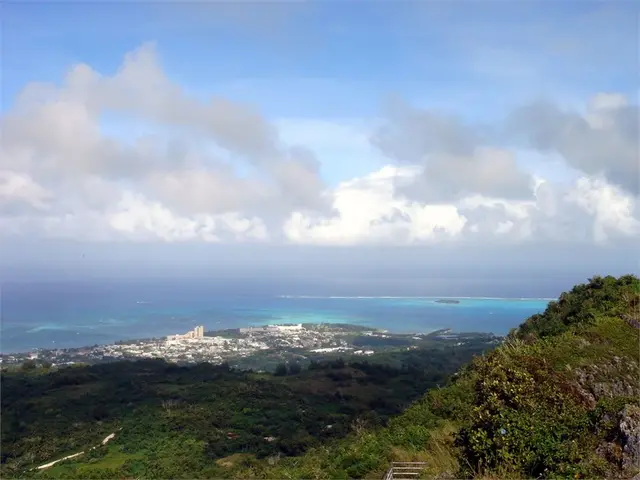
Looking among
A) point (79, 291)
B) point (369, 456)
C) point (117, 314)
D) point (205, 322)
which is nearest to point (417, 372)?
point (369, 456)

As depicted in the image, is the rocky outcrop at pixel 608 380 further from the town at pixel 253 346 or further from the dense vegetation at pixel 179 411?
the town at pixel 253 346

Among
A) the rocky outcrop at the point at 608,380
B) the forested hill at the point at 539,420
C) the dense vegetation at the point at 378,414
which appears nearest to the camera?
the forested hill at the point at 539,420

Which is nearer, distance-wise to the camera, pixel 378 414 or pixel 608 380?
pixel 608 380

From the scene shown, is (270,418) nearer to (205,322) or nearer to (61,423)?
(61,423)

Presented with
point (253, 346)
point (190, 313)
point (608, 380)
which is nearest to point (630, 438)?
point (608, 380)

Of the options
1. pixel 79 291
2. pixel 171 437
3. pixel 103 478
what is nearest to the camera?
pixel 103 478

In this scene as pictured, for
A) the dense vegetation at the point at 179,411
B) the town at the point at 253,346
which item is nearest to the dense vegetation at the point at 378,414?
the dense vegetation at the point at 179,411

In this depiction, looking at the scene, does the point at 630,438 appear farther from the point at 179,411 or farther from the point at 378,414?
the point at 179,411
